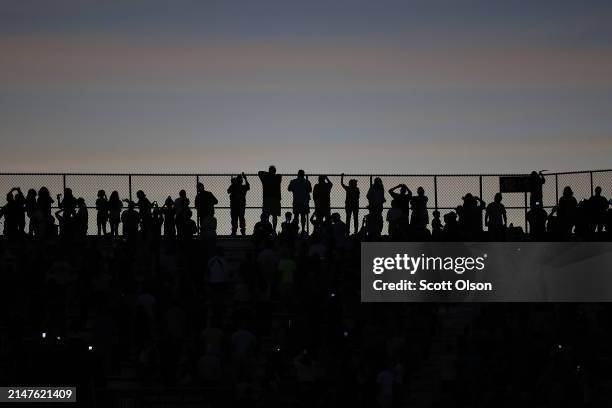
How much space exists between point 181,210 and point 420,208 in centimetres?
593

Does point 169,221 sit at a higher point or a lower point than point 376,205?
lower

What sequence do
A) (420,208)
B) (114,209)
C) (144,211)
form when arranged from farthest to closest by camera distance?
(114,209)
(420,208)
(144,211)

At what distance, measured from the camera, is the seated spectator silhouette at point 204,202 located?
127 ft

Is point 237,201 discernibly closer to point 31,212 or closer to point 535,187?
point 31,212

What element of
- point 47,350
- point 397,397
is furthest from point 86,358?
point 397,397

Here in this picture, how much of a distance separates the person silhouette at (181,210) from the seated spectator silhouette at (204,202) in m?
0.77

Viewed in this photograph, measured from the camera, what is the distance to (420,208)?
39156 millimetres

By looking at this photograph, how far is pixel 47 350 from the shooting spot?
95.3 feet

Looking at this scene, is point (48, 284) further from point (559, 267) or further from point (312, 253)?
point (559, 267)

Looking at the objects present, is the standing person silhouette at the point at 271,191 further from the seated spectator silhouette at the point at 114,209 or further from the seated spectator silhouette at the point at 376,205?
the seated spectator silhouette at the point at 114,209

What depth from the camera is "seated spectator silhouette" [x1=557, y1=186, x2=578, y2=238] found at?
124 ft

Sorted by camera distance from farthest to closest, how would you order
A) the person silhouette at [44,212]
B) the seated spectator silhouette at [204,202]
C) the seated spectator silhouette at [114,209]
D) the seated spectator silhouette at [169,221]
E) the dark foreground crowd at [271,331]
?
1. the seated spectator silhouette at [114,209]
2. the person silhouette at [44,212]
3. the seated spectator silhouette at [204,202]
4. the seated spectator silhouette at [169,221]
5. the dark foreground crowd at [271,331]

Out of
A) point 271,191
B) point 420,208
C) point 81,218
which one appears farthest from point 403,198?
point 81,218

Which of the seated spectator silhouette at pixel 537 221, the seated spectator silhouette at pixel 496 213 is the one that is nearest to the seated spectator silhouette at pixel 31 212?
the seated spectator silhouette at pixel 496 213
